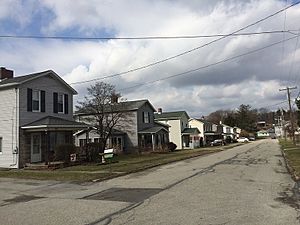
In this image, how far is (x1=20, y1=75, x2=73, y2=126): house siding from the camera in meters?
27.4

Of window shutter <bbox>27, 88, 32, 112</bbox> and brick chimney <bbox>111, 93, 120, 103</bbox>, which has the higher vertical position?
brick chimney <bbox>111, 93, 120, 103</bbox>

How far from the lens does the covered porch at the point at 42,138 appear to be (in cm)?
2684

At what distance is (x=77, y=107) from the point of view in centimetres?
3775

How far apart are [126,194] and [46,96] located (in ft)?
61.8

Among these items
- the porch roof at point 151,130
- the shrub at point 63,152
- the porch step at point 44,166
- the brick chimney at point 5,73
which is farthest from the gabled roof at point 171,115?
the porch step at point 44,166

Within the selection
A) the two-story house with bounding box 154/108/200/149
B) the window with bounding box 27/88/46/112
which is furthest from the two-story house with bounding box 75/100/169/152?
the two-story house with bounding box 154/108/200/149

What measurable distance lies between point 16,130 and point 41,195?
1445 centimetres

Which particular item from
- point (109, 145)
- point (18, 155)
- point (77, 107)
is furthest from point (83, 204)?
point (109, 145)

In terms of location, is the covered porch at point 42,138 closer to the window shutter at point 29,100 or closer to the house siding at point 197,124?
the window shutter at point 29,100

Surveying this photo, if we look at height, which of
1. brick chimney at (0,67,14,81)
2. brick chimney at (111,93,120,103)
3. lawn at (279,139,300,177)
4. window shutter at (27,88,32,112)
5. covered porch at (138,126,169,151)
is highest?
brick chimney at (0,67,14,81)

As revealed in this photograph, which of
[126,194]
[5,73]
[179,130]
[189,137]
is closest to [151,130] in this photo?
[179,130]

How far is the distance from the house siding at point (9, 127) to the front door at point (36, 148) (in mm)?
1505

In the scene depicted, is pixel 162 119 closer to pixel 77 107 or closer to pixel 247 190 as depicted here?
pixel 77 107

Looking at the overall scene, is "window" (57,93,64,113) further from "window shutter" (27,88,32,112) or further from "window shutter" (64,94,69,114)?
"window shutter" (27,88,32,112)
